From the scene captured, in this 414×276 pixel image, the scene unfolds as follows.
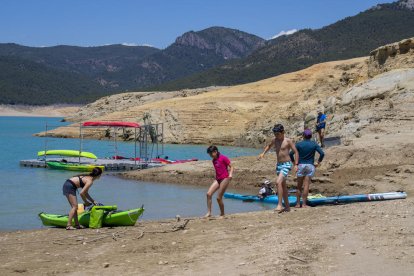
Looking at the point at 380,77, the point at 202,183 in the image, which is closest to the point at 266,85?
the point at 380,77

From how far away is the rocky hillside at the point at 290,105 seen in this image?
3228cm

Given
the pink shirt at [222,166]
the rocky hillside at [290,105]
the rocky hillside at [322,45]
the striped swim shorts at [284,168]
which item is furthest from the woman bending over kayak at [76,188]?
the rocky hillside at [322,45]

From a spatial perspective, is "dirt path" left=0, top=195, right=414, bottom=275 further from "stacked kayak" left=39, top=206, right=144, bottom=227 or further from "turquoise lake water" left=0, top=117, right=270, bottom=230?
"turquoise lake water" left=0, top=117, right=270, bottom=230

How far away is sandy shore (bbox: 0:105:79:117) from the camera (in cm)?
18138

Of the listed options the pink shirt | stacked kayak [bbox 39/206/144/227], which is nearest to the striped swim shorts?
the pink shirt

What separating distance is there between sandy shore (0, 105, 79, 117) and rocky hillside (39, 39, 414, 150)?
11911 centimetres

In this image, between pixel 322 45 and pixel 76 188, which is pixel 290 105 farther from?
pixel 322 45

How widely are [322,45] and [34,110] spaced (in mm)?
85177

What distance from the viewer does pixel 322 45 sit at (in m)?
153

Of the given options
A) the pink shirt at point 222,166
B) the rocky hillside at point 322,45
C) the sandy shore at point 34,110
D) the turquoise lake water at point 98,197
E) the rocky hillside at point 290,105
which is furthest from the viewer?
the sandy shore at point 34,110

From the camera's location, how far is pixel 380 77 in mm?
34500

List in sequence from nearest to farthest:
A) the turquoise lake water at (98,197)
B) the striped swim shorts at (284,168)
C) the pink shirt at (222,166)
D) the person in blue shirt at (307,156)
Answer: the striped swim shorts at (284,168), the person in blue shirt at (307,156), the pink shirt at (222,166), the turquoise lake water at (98,197)

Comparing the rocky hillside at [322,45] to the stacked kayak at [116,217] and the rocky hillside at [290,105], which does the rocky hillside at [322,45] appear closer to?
the rocky hillside at [290,105]

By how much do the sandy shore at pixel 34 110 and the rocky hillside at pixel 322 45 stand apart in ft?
126
